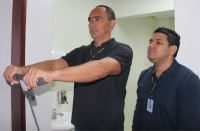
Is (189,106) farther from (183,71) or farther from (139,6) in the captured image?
(139,6)

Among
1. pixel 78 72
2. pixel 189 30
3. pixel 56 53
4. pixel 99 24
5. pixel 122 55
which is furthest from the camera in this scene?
pixel 56 53

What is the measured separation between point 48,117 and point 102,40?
0.85 meters

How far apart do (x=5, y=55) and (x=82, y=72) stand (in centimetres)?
69

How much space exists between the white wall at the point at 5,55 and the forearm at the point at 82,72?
24.6 inches

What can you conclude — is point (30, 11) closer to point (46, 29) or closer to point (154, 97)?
point (46, 29)

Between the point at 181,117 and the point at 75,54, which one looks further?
the point at 75,54

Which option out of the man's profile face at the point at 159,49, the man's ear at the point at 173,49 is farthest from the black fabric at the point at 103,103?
the man's ear at the point at 173,49

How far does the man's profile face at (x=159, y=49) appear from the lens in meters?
1.55

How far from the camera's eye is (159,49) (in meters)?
1.57

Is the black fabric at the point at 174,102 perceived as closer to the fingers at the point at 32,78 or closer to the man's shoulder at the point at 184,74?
the man's shoulder at the point at 184,74

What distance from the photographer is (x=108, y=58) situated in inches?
40.7

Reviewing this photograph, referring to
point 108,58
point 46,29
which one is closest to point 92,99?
point 108,58

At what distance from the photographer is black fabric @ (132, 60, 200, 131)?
125cm


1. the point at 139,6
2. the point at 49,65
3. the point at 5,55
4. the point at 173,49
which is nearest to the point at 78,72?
the point at 49,65
